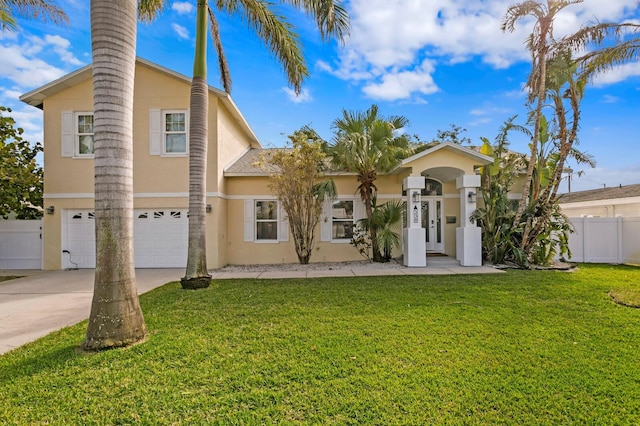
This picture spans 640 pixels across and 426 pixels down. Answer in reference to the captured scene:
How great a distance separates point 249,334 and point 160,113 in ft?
32.9

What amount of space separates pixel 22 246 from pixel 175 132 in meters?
7.33

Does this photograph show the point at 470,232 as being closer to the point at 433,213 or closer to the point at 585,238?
the point at 433,213

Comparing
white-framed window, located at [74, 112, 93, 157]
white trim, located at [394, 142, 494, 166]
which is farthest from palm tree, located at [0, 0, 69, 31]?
white trim, located at [394, 142, 494, 166]

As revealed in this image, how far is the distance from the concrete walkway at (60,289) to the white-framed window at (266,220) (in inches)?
94.9

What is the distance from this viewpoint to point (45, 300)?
7.49m

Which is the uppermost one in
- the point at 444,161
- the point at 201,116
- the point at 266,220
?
the point at 201,116

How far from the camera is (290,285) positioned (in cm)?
847

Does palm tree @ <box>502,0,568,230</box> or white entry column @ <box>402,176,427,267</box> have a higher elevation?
palm tree @ <box>502,0,568,230</box>

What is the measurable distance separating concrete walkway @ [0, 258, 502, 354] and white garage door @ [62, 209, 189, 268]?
0.65 metres

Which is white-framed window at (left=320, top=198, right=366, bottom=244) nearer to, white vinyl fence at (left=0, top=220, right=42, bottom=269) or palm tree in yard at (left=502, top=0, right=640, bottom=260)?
palm tree in yard at (left=502, top=0, right=640, bottom=260)

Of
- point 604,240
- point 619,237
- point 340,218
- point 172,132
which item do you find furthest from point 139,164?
point 619,237

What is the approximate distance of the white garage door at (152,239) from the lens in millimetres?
12055

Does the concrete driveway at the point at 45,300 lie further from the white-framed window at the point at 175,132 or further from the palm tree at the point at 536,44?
the palm tree at the point at 536,44

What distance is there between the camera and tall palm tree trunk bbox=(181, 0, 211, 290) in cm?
812
